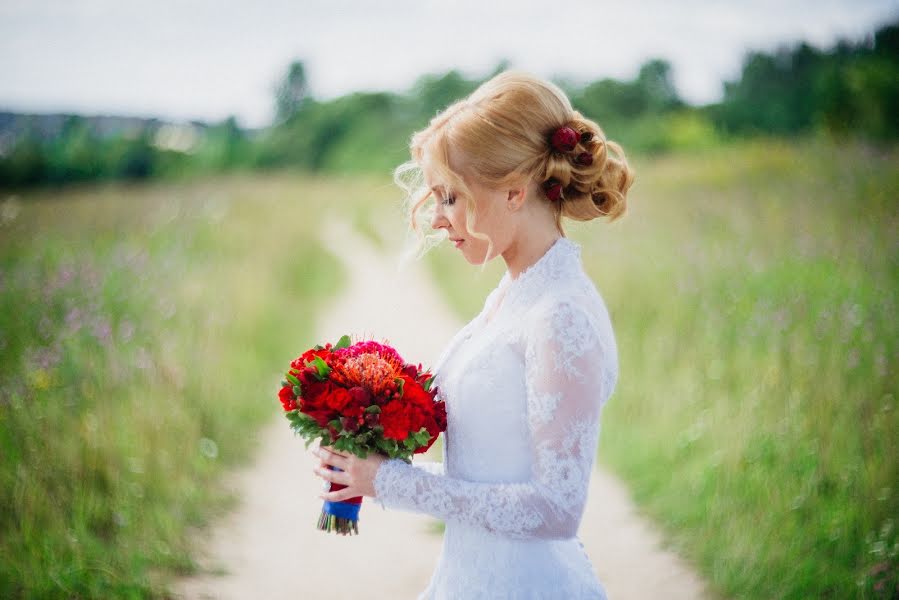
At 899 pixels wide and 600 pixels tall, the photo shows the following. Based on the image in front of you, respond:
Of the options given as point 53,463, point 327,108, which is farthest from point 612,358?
point 327,108

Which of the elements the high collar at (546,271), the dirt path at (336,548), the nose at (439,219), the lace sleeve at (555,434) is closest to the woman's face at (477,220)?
the nose at (439,219)

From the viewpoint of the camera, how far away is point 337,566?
13.3 feet

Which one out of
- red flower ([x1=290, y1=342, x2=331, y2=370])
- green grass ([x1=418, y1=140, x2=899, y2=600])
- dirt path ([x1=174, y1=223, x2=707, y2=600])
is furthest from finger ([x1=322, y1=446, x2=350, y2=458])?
green grass ([x1=418, y1=140, x2=899, y2=600])

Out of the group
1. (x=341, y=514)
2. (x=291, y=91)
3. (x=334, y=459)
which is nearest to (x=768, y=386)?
(x=341, y=514)

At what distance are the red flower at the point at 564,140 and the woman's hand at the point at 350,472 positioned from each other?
3.23ft

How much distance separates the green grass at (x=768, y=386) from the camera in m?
3.47

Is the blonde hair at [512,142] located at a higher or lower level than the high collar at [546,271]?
higher

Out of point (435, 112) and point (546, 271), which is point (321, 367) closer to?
point (546, 271)

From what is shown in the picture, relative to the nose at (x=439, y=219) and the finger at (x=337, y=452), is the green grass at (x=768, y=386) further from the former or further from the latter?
the nose at (x=439, y=219)

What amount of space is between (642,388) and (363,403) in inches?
175

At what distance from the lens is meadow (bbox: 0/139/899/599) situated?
3.45 m

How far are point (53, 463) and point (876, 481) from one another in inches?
184

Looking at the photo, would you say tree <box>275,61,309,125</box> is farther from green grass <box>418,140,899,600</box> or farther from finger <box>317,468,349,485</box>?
finger <box>317,468,349,485</box>

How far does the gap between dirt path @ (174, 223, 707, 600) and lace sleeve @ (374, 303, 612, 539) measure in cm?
172
